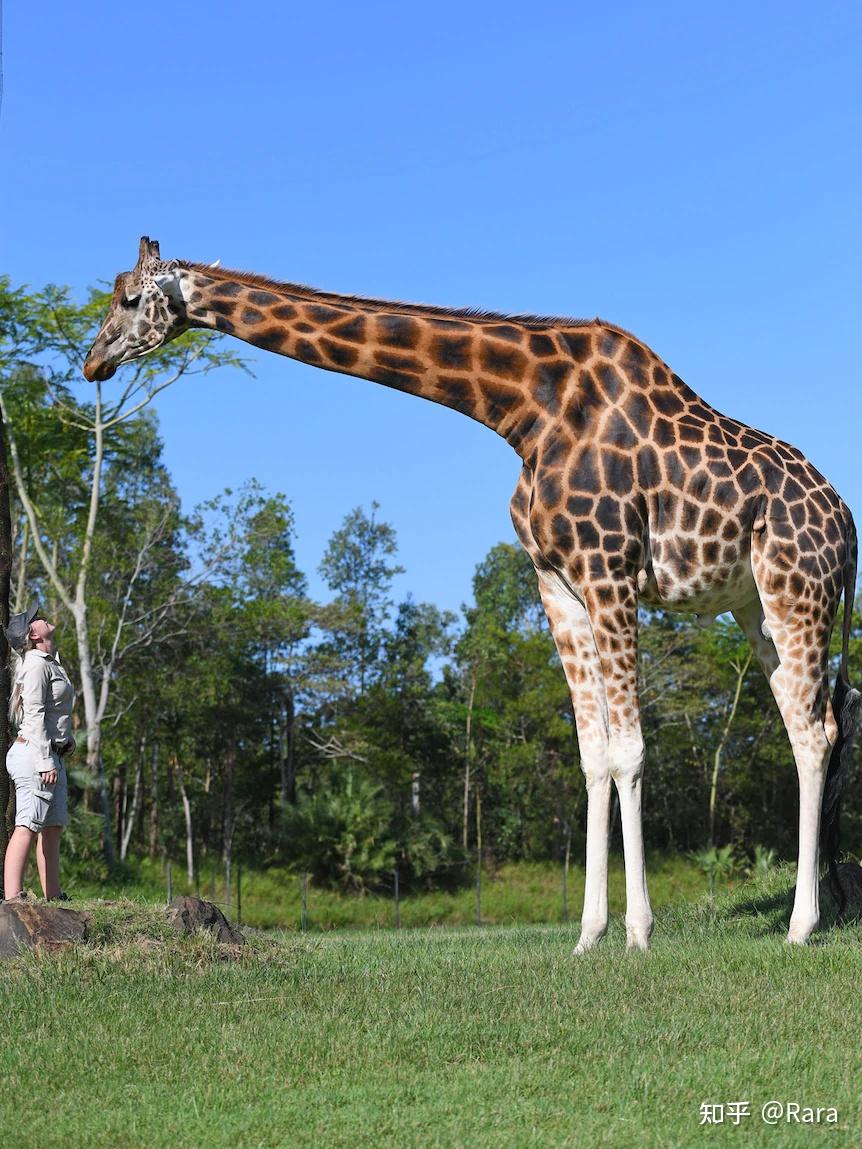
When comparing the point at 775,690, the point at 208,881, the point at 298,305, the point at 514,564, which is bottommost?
the point at 208,881

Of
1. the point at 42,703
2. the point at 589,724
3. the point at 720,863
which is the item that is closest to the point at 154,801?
the point at 720,863

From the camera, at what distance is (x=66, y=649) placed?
102ft

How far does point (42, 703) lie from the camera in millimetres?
8656

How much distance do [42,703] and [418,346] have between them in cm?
356

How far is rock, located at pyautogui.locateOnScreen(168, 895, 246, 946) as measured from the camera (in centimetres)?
813

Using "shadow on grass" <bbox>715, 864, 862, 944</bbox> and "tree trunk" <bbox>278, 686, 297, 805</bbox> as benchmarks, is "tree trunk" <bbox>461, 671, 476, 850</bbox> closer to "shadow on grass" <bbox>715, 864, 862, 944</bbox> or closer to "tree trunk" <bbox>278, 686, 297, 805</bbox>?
"tree trunk" <bbox>278, 686, 297, 805</bbox>

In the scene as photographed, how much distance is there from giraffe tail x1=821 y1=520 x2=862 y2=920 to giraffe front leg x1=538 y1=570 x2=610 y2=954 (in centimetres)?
177

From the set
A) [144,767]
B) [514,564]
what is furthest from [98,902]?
[514,564]

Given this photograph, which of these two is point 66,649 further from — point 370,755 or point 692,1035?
point 692,1035

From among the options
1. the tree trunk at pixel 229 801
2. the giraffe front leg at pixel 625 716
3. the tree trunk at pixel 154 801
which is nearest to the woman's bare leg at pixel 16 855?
the giraffe front leg at pixel 625 716

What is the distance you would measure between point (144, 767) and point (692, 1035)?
35986 millimetres

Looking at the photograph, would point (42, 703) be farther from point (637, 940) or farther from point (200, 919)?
point (637, 940)

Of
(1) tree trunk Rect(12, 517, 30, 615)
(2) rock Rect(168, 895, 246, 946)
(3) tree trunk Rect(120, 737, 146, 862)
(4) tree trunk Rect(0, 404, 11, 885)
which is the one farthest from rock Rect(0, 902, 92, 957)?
(3) tree trunk Rect(120, 737, 146, 862)

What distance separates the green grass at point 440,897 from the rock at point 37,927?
74.6 ft
